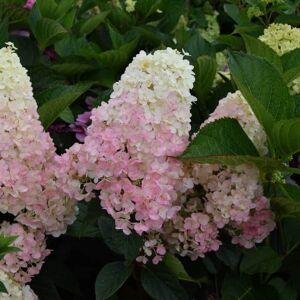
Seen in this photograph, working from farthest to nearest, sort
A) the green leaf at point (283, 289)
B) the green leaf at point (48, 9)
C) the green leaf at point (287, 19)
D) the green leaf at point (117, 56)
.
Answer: the green leaf at point (287, 19), the green leaf at point (48, 9), the green leaf at point (117, 56), the green leaf at point (283, 289)

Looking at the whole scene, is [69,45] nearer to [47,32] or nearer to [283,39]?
[47,32]

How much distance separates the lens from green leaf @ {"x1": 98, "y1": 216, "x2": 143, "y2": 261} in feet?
4.59

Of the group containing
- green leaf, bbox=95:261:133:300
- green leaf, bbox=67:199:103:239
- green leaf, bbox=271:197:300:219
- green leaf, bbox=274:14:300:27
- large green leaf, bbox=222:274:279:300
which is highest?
green leaf, bbox=271:197:300:219

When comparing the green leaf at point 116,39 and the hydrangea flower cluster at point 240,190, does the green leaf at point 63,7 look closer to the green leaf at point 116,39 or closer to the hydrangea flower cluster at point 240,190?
the green leaf at point 116,39

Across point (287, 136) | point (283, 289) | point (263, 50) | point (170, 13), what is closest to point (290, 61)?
point (263, 50)

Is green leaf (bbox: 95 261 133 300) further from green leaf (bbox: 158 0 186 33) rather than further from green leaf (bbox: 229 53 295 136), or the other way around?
green leaf (bbox: 158 0 186 33)

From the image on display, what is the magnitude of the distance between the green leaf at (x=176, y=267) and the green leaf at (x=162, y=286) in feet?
0.04

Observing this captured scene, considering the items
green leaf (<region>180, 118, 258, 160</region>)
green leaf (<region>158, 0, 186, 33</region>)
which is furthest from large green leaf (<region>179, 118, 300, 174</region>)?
green leaf (<region>158, 0, 186, 33</region>)

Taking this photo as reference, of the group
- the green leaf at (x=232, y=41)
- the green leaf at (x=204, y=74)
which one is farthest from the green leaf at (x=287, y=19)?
the green leaf at (x=204, y=74)

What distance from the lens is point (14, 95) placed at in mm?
1420

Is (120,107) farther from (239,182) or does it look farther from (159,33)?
(159,33)

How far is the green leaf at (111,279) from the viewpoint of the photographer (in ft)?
4.60

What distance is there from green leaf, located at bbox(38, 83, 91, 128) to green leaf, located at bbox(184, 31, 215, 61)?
46cm

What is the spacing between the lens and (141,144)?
1312 millimetres
